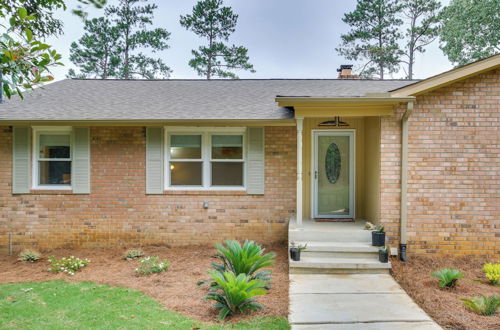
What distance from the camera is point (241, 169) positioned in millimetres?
7879

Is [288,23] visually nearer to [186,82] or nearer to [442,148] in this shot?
[186,82]

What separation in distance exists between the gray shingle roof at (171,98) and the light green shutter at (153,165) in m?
0.46

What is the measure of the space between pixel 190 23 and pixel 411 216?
59.2ft

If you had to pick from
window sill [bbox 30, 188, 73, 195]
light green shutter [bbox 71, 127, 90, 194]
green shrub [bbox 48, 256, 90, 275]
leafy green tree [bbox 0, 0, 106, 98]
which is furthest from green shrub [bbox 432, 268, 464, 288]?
window sill [bbox 30, 188, 73, 195]

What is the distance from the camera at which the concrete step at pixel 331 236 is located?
21.6 feet

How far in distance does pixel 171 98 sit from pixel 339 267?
5.59m

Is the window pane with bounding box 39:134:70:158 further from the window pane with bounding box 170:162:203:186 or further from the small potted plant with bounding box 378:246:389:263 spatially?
the small potted plant with bounding box 378:246:389:263

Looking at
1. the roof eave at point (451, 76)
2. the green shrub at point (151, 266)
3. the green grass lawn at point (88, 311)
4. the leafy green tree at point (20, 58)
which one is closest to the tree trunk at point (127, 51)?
the green shrub at point (151, 266)

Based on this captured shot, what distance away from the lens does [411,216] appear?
21.9ft

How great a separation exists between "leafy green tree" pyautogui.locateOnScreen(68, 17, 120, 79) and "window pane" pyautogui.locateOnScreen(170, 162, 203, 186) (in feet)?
47.4

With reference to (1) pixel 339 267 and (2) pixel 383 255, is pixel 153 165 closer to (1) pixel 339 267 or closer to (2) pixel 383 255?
(1) pixel 339 267

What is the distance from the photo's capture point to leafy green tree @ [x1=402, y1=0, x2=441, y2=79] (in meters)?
21.5

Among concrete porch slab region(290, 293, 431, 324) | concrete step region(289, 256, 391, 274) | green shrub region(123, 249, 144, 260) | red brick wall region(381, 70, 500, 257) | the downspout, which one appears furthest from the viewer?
green shrub region(123, 249, 144, 260)

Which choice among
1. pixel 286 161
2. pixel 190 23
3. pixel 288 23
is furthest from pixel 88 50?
pixel 286 161
